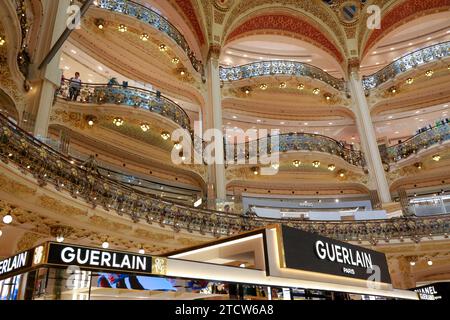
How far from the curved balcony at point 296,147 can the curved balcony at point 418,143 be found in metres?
1.59

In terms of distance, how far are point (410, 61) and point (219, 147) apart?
1140 cm

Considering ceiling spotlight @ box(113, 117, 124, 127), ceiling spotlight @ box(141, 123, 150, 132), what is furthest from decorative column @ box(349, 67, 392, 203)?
ceiling spotlight @ box(113, 117, 124, 127)

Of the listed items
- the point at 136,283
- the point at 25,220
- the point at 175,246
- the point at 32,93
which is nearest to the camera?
the point at 136,283

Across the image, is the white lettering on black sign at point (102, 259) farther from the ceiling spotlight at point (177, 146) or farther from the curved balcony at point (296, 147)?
the curved balcony at point (296, 147)

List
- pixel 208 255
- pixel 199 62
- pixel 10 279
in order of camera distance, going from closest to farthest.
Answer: pixel 10 279
pixel 208 255
pixel 199 62

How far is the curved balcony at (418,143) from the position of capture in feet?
55.6

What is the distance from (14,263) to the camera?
288 cm

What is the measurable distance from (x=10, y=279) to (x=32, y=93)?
8040mm

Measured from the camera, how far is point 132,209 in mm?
9703

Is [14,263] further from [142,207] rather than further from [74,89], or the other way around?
[74,89]

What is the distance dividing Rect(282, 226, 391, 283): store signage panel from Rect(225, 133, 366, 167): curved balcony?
12145 millimetres

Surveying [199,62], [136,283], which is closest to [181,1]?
[199,62]

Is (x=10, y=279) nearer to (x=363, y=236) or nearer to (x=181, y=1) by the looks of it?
(x=363, y=236)

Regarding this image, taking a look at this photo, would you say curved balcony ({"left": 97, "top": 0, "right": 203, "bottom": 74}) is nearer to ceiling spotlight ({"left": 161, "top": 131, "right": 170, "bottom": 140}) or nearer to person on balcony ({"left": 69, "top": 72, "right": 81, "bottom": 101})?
person on balcony ({"left": 69, "top": 72, "right": 81, "bottom": 101})
